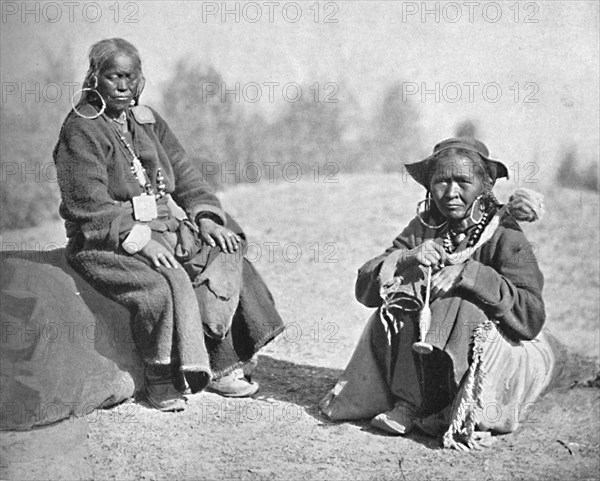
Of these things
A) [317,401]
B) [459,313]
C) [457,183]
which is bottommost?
[317,401]

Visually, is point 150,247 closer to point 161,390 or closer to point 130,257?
point 130,257

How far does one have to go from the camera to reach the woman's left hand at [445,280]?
512 centimetres

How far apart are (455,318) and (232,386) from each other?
3.83 ft

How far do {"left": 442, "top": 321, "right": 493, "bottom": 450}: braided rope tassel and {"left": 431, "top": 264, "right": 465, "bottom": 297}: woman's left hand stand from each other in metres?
0.23

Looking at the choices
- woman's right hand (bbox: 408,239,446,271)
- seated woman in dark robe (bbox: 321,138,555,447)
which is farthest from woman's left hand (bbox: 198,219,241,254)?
woman's right hand (bbox: 408,239,446,271)

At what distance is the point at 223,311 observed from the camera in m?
5.25

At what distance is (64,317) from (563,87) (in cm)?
302

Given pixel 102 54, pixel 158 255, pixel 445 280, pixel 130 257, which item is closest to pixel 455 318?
pixel 445 280

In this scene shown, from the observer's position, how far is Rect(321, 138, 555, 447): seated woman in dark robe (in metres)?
5.07

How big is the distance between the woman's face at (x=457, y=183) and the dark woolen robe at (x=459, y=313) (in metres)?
0.18

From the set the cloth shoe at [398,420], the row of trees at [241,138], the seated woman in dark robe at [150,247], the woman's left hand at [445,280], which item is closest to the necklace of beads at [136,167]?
the seated woman in dark robe at [150,247]

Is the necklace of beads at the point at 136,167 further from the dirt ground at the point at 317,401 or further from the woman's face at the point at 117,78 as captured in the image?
the dirt ground at the point at 317,401

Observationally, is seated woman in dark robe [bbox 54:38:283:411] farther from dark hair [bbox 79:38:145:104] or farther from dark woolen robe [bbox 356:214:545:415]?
dark woolen robe [bbox 356:214:545:415]

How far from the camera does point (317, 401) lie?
5.60m
